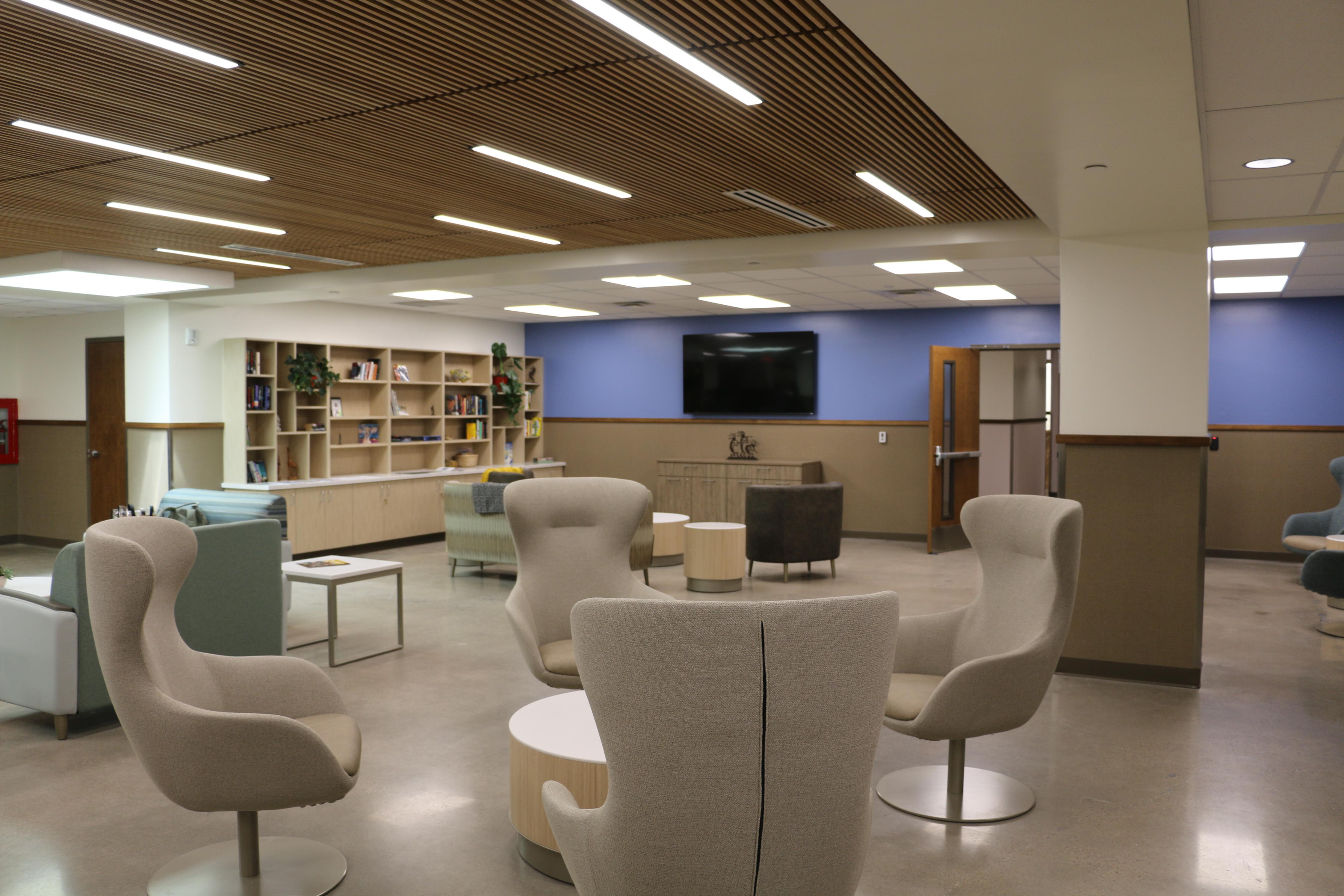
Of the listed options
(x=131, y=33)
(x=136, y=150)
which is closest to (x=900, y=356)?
(x=136, y=150)

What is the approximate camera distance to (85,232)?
20.5 feet

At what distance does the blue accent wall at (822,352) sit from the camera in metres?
10.4

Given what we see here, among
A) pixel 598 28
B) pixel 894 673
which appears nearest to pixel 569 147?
pixel 598 28

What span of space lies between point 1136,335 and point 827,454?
233 inches

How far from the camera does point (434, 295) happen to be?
9.47 m

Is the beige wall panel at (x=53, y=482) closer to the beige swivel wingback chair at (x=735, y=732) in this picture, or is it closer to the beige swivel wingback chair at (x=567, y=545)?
the beige swivel wingback chair at (x=567, y=545)

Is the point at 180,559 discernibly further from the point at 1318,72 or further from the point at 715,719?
the point at 1318,72

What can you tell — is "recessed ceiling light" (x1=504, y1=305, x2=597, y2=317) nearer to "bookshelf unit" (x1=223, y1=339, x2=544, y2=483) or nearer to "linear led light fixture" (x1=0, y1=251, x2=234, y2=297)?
"bookshelf unit" (x1=223, y1=339, x2=544, y2=483)

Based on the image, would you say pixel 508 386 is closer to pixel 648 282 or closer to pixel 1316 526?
pixel 648 282

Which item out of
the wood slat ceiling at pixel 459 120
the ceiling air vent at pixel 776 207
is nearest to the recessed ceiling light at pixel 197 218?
the wood slat ceiling at pixel 459 120

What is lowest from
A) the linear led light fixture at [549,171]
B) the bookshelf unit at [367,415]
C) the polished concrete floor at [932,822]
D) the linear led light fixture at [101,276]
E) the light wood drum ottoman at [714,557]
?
the polished concrete floor at [932,822]

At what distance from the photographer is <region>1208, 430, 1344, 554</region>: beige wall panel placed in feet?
30.0

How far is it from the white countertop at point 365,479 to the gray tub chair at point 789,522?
3591 mm

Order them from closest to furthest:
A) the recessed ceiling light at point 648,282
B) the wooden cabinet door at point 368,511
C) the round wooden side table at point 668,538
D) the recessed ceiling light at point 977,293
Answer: the recessed ceiling light at point 648,282 < the round wooden side table at point 668,538 < the recessed ceiling light at point 977,293 < the wooden cabinet door at point 368,511
